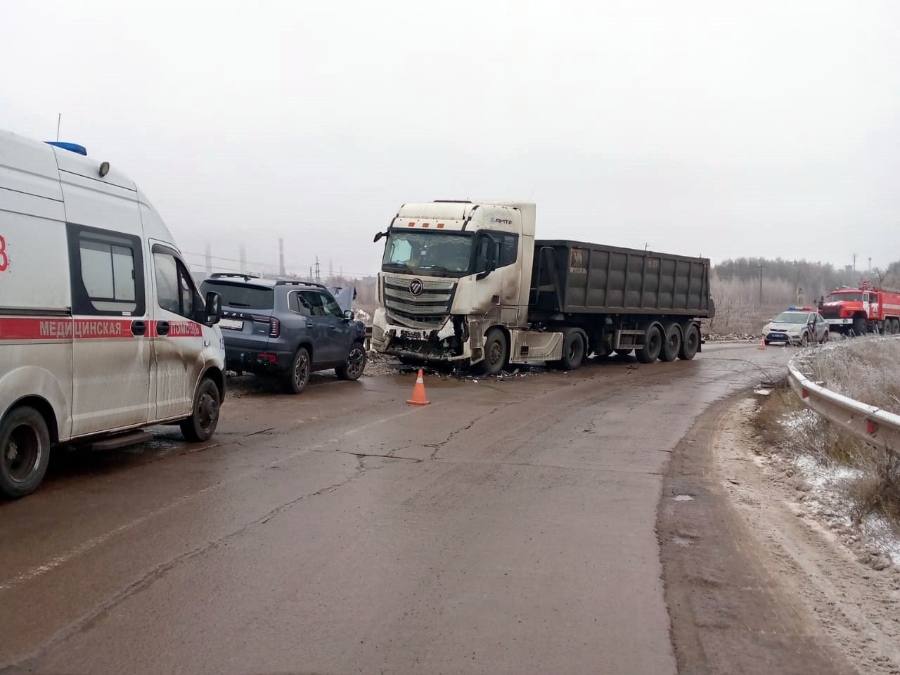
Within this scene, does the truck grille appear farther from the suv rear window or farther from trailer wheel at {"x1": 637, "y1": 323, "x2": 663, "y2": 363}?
trailer wheel at {"x1": 637, "y1": 323, "x2": 663, "y2": 363}

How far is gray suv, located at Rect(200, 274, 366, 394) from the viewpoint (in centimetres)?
1289

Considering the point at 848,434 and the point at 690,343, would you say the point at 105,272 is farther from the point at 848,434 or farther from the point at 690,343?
the point at 690,343

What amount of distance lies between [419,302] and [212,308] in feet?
25.6

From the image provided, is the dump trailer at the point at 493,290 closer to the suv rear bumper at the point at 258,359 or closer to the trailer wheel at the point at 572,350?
the trailer wheel at the point at 572,350

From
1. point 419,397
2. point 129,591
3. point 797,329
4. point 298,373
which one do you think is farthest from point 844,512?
point 797,329

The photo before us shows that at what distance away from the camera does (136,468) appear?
788 cm

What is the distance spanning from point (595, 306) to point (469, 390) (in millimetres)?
5945

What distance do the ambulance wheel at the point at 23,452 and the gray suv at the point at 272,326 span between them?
6294 mm

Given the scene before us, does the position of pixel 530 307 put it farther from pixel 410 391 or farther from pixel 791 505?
pixel 791 505

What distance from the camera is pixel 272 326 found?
12.9m

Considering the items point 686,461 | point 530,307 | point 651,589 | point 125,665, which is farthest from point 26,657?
point 530,307

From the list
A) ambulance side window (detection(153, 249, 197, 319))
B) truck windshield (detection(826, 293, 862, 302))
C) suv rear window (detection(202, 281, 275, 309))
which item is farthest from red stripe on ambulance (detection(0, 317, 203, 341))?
truck windshield (detection(826, 293, 862, 302))

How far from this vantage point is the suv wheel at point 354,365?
15852 mm

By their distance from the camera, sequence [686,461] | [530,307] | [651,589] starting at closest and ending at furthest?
[651,589] < [686,461] < [530,307]
